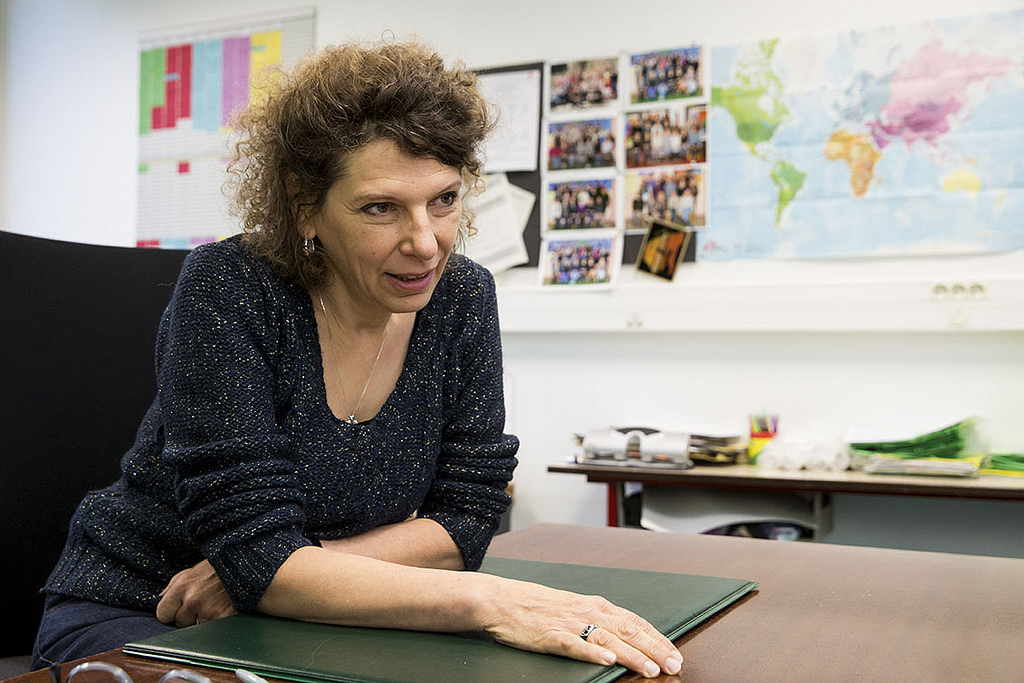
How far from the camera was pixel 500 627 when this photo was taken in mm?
882

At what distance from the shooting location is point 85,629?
1077mm

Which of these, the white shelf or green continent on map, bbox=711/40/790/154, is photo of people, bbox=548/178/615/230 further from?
green continent on map, bbox=711/40/790/154

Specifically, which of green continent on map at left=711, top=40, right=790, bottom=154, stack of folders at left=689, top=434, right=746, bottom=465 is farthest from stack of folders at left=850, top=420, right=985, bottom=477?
green continent on map at left=711, top=40, right=790, bottom=154

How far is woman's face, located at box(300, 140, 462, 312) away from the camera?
109cm

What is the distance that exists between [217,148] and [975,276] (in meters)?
2.72

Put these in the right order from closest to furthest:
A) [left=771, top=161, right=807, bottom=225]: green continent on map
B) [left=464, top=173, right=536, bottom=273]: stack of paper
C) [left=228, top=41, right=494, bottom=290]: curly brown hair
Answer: [left=228, top=41, right=494, bottom=290]: curly brown hair < [left=771, top=161, right=807, bottom=225]: green continent on map < [left=464, top=173, right=536, bottom=273]: stack of paper

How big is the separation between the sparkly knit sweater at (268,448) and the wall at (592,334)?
6.16 ft

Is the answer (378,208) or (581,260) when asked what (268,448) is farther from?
(581,260)

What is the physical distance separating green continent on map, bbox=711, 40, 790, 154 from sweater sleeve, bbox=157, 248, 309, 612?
223 cm

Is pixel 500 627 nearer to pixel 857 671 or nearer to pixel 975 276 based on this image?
pixel 857 671

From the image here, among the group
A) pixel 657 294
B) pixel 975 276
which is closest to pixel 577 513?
pixel 657 294

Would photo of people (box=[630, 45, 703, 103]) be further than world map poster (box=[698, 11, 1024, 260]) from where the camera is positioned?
Yes

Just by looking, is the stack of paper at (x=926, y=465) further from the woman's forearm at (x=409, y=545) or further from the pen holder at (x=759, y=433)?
the woman's forearm at (x=409, y=545)

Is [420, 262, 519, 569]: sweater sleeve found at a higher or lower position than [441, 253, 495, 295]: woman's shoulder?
lower
